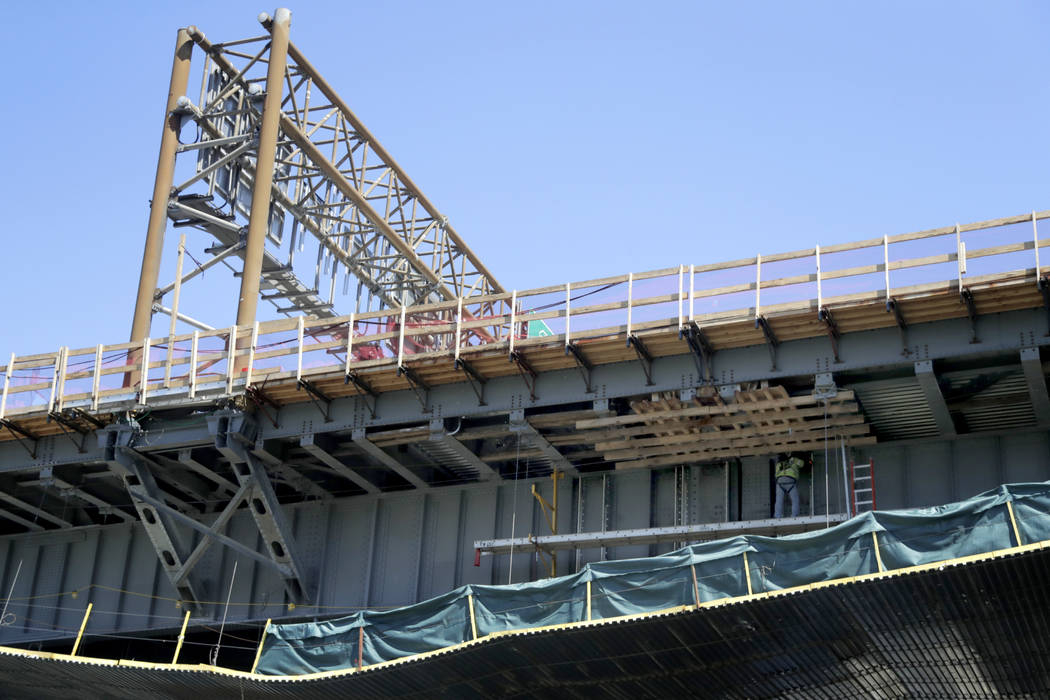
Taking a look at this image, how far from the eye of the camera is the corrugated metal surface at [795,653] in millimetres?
23391

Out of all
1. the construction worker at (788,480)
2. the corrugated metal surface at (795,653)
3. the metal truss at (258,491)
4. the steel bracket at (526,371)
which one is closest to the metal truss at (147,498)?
the metal truss at (258,491)

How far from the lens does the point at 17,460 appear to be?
36219mm

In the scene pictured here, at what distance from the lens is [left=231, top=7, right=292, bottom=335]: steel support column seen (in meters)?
37.6

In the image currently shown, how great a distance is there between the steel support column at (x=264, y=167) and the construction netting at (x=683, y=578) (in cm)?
1163

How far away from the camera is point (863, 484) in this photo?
3102 cm

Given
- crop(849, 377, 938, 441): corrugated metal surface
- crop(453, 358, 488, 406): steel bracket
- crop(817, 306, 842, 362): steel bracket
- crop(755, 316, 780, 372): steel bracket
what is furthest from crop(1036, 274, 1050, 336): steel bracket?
crop(453, 358, 488, 406): steel bracket

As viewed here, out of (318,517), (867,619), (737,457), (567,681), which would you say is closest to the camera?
(867,619)

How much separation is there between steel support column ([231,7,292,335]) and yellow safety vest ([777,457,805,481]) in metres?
14.8

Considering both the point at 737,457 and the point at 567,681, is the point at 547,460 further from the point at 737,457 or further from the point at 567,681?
the point at 567,681

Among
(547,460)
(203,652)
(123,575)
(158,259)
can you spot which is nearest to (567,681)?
(547,460)

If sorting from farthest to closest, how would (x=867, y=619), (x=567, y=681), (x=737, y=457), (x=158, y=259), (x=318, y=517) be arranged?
1. (x=158, y=259)
2. (x=318, y=517)
3. (x=737, y=457)
4. (x=567, y=681)
5. (x=867, y=619)

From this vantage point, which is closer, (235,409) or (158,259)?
(235,409)

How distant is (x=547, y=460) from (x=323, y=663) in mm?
7881

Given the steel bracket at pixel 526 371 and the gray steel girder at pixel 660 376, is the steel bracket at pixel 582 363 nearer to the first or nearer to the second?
the gray steel girder at pixel 660 376
